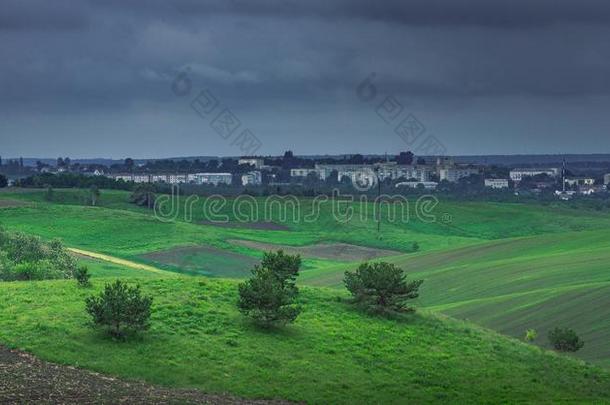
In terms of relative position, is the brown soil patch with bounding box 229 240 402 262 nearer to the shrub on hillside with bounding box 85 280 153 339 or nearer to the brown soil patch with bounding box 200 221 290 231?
the brown soil patch with bounding box 200 221 290 231

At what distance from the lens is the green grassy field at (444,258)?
75.6 m

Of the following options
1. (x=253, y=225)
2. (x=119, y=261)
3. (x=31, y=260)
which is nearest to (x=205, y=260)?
(x=119, y=261)

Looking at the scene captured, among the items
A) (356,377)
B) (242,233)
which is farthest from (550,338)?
(242,233)

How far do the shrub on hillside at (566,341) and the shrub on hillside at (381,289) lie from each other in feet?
30.0

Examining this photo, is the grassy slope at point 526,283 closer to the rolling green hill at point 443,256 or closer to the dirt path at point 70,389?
the rolling green hill at point 443,256

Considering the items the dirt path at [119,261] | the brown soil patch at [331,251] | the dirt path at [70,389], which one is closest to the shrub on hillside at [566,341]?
the dirt path at [70,389]

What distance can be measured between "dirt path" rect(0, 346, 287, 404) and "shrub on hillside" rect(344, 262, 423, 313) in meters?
17.6

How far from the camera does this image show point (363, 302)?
63.3m

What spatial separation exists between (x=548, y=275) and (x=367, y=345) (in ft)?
135

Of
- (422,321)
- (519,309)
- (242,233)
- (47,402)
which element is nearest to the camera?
(47,402)

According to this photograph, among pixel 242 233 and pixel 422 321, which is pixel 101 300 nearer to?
pixel 422 321

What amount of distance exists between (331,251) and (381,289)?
99779 mm

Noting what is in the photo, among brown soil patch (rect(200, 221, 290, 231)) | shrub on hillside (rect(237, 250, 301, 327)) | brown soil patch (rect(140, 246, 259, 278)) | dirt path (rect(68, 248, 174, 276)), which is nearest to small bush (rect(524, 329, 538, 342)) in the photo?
shrub on hillside (rect(237, 250, 301, 327))

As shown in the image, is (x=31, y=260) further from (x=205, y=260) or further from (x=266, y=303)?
(x=205, y=260)
